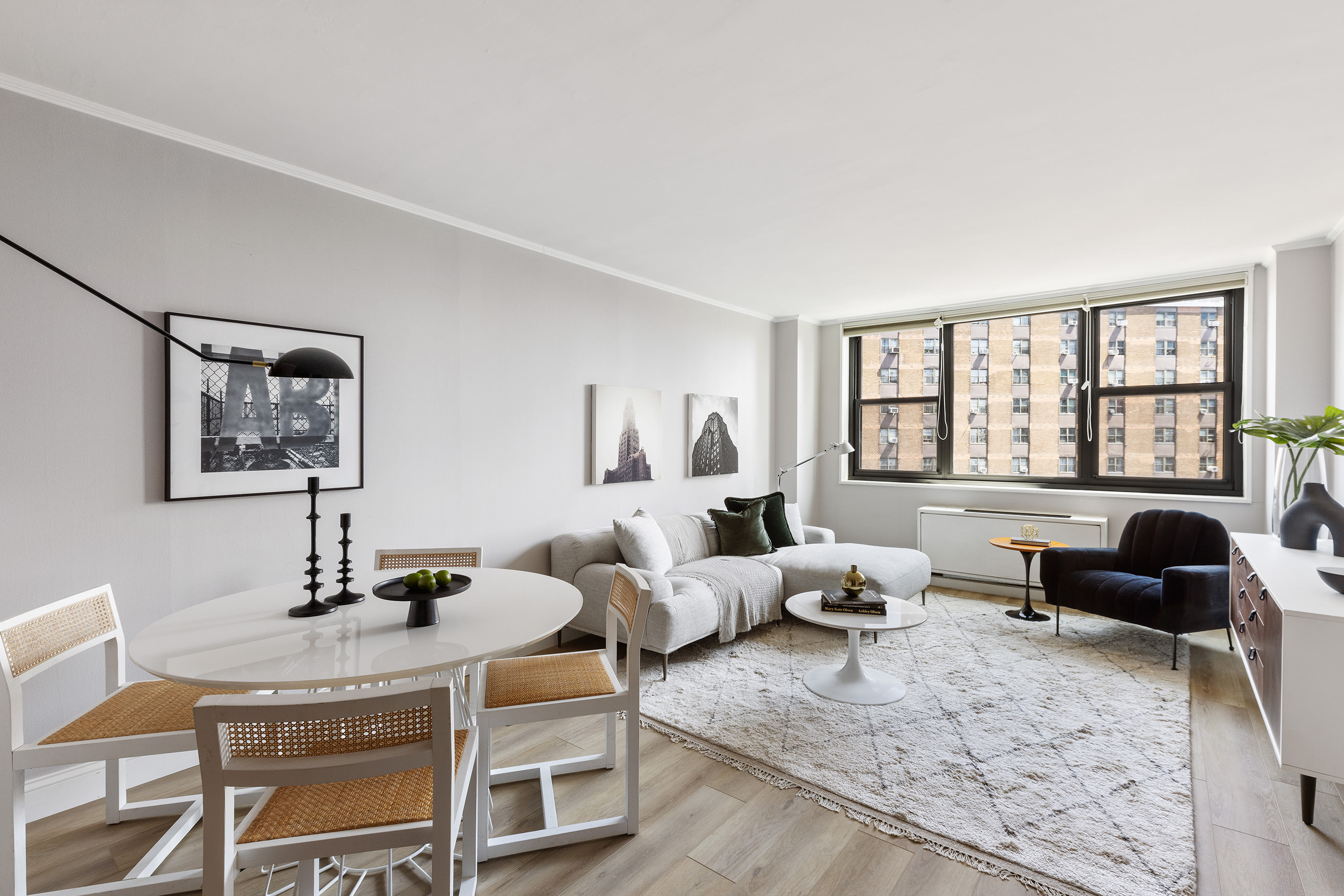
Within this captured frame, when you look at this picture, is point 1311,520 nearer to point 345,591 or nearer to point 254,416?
point 345,591

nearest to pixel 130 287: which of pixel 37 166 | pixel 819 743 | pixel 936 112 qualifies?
pixel 37 166

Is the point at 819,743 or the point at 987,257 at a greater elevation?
the point at 987,257

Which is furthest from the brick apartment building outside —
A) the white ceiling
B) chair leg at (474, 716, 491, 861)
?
chair leg at (474, 716, 491, 861)

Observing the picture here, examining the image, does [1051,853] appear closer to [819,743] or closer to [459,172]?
[819,743]

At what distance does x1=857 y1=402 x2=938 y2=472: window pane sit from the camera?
5996 millimetres

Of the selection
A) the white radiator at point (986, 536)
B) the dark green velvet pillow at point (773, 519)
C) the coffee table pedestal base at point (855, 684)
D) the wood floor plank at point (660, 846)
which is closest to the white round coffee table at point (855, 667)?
the coffee table pedestal base at point (855, 684)

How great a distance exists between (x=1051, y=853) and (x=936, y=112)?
254cm

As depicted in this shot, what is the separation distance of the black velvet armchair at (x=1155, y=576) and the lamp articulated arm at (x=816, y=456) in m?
1.96

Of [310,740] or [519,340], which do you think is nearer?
[310,740]

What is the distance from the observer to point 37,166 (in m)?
2.22

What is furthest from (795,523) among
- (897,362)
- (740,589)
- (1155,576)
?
(1155,576)

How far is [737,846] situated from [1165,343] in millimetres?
4972

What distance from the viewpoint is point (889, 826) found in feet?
7.07

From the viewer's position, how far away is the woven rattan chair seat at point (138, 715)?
1.71m
